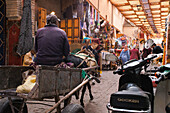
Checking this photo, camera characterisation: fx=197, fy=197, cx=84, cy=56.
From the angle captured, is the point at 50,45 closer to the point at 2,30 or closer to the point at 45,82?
the point at 45,82

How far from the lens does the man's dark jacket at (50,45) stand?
11.7 feet

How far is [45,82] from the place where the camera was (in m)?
2.43

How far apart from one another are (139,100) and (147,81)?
29.7 inches

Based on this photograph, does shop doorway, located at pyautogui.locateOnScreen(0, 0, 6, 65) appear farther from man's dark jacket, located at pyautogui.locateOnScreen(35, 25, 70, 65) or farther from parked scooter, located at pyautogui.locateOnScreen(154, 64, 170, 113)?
parked scooter, located at pyautogui.locateOnScreen(154, 64, 170, 113)

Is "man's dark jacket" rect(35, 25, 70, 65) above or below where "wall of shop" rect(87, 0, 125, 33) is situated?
below

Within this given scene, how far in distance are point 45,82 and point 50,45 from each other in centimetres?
127

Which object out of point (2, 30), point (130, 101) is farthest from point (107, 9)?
point (130, 101)

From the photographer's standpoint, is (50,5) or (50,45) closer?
(50,45)

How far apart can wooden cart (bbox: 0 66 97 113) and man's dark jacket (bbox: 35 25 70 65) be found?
0.36 metres

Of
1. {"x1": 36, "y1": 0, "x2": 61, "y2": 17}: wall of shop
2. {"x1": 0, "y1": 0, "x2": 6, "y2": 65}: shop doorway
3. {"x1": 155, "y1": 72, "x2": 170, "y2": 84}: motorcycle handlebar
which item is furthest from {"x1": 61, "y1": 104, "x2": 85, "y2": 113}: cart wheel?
{"x1": 36, "y1": 0, "x2": 61, "y2": 17}: wall of shop

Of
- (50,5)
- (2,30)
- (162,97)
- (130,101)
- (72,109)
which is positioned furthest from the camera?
(50,5)

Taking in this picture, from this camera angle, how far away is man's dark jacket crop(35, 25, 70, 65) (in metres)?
3.56

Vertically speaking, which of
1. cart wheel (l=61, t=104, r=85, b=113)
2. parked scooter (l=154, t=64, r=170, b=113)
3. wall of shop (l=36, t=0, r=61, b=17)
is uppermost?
wall of shop (l=36, t=0, r=61, b=17)

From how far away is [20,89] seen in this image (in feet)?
8.62
